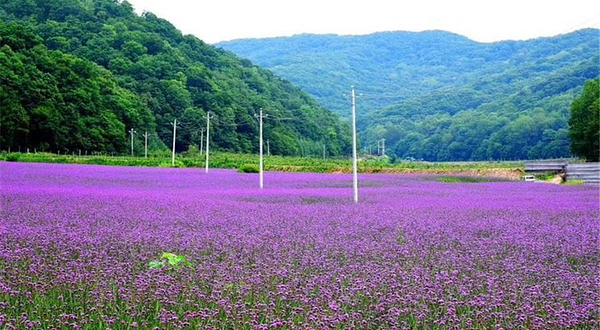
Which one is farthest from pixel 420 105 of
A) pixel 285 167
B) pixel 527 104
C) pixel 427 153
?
pixel 285 167

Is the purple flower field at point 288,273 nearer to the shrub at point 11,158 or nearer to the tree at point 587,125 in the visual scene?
the shrub at point 11,158

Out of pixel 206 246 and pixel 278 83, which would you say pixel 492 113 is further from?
pixel 206 246

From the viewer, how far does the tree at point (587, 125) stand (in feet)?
161

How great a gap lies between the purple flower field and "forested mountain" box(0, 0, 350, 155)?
48879mm

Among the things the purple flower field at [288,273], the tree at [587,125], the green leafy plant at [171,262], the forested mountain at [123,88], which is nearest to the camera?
the purple flower field at [288,273]

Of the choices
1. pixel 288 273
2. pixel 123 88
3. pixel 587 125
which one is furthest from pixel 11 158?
pixel 123 88

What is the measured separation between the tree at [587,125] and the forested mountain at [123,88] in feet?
86.2

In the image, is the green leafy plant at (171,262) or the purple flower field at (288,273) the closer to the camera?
the purple flower field at (288,273)

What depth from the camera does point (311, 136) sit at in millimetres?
117125

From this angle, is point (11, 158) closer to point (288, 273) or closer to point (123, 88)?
point (288, 273)

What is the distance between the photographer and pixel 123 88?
82.8 meters

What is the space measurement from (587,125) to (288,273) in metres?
49.8

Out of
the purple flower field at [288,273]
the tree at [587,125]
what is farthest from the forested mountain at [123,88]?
the purple flower field at [288,273]

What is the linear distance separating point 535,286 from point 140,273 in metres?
3.52
